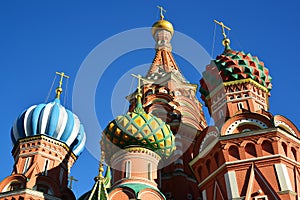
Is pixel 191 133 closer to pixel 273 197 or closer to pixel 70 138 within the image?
pixel 70 138

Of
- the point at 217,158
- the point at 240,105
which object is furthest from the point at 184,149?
the point at 217,158

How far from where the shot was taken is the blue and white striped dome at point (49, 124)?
1681 cm

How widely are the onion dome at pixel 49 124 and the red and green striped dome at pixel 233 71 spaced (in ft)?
18.0

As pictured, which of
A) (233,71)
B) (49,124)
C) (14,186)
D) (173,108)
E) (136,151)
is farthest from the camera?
(173,108)

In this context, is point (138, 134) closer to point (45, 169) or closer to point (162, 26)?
point (45, 169)

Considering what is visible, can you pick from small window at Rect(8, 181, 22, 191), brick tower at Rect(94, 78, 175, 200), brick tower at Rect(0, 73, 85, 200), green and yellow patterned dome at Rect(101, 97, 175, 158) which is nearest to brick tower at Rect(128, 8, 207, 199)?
green and yellow patterned dome at Rect(101, 97, 175, 158)

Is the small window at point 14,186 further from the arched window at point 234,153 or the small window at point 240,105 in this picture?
the small window at point 240,105

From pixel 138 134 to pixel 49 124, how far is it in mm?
3894

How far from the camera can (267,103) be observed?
1633cm

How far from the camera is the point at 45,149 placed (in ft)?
54.4

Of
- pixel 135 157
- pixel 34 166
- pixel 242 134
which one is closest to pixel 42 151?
pixel 34 166

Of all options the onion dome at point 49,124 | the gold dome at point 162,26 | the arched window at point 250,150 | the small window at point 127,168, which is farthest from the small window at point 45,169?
the gold dome at point 162,26

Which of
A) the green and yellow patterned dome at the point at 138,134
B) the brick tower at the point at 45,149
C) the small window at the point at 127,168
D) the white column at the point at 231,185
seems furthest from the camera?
the brick tower at the point at 45,149

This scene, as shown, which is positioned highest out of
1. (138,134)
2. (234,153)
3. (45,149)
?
(45,149)
